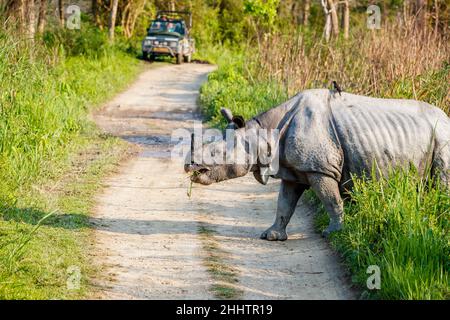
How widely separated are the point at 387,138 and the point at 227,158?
5.22ft

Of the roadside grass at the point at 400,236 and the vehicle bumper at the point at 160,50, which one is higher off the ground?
the roadside grass at the point at 400,236

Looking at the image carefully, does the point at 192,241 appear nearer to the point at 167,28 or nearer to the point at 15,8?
the point at 15,8

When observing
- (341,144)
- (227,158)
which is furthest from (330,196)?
(227,158)

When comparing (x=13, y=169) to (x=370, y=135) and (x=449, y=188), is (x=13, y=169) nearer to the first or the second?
(x=370, y=135)

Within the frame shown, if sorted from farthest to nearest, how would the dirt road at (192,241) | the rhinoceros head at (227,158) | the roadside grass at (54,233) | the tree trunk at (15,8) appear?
the tree trunk at (15,8), the rhinoceros head at (227,158), the dirt road at (192,241), the roadside grass at (54,233)

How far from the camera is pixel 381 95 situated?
38.9 ft

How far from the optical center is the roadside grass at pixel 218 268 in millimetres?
6814

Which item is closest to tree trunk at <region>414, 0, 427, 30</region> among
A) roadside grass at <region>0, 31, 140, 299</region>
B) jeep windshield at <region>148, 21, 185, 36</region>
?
roadside grass at <region>0, 31, 140, 299</region>

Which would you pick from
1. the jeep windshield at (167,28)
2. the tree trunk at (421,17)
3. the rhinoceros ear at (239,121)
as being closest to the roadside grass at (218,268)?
the rhinoceros ear at (239,121)

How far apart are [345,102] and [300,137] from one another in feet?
2.21

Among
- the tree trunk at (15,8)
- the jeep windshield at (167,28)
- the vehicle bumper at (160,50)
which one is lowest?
the vehicle bumper at (160,50)

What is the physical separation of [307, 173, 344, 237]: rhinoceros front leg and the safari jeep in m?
25.2

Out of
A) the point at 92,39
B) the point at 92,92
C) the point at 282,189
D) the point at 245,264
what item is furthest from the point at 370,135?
the point at 92,39

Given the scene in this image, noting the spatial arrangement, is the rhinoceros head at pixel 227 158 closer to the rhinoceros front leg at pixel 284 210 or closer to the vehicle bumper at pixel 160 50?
the rhinoceros front leg at pixel 284 210
